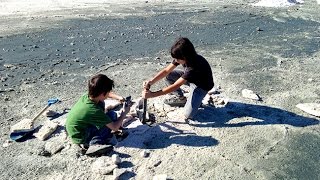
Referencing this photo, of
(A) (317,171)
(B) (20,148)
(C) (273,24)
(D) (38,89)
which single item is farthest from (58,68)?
(C) (273,24)

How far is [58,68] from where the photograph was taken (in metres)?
8.20

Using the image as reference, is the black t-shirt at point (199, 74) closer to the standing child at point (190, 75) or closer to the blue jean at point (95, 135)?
the standing child at point (190, 75)

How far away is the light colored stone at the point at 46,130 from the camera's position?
17.5ft

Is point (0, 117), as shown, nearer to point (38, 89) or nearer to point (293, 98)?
point (38, 89)

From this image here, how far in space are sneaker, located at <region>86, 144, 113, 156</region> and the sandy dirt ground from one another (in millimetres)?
93

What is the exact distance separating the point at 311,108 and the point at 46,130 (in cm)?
430

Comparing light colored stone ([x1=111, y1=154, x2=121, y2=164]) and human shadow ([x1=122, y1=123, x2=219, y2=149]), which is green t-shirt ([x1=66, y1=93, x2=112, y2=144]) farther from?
human shadow ([x1=122, y1=123, x2=219, y2=149])

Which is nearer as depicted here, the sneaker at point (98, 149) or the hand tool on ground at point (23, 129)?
the sneaker at point (98, 149)

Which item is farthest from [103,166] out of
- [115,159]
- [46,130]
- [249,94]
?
[249,94]

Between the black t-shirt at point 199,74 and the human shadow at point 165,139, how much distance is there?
766mm

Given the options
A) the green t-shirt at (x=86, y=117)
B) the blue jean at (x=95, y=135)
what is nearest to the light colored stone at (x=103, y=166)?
the blue jean at (x=95, y=135)

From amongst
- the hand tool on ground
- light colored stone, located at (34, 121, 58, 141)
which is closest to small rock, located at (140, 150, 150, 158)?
light colored stone, located at (34, 121, 58, 141)

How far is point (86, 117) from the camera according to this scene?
4.64 m

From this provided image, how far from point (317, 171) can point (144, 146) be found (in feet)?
7.54
